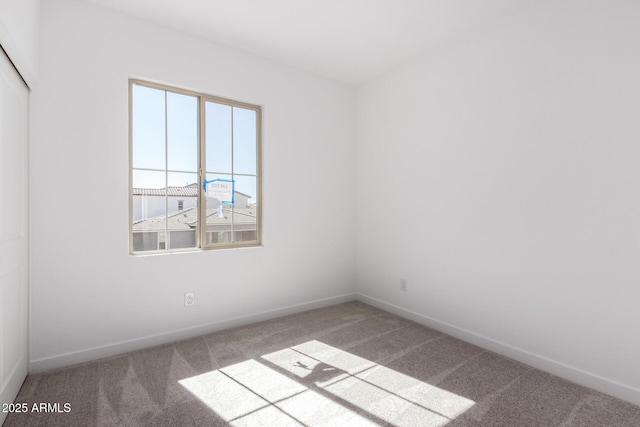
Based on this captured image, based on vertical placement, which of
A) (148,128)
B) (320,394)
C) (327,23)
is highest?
(327,23)

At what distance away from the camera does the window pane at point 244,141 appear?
341cm

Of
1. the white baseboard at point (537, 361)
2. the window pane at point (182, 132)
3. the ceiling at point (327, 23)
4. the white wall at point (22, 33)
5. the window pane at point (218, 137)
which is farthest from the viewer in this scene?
the window pane at point (218, 137)

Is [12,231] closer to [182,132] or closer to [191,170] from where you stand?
[191,170]

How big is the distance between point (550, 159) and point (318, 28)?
2205 millimetres

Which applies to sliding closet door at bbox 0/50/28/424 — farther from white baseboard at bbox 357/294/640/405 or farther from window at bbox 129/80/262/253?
white baseboard at bbox 357/294/640/405

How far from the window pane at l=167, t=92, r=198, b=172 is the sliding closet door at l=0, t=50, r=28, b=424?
1.00m

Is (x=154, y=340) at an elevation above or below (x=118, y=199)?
below

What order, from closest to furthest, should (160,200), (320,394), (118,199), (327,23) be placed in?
(320,394)
(118,199)
(327,23)
(160,200)

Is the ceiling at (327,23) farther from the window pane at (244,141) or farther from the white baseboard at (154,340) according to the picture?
the white baseboard at (154,340)

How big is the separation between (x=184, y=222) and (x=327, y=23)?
2.24 metres

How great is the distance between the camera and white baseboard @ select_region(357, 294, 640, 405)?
84.6 inches

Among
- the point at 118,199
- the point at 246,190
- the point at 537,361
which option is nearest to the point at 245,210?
the point at 246,190

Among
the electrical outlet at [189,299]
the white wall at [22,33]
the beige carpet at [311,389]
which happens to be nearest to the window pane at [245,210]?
the electrical outlet at [189,299]

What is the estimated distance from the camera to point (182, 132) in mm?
3086
